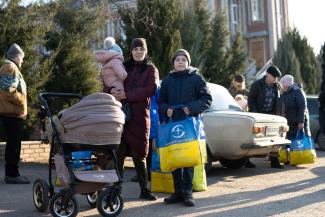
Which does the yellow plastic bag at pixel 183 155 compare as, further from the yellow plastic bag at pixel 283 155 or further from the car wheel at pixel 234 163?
the yellow plastic bag at pixel 283 155

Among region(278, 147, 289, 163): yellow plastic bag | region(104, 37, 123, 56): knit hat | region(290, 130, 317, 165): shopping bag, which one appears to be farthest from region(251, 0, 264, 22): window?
region(104, 37, 123, 56): knit hat

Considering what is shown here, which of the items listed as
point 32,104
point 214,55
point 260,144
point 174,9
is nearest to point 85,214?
point 260,144

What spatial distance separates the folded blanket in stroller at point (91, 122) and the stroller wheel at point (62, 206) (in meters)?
0.57

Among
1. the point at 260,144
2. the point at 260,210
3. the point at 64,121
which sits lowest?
the point at 260,210

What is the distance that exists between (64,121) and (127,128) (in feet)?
3.54

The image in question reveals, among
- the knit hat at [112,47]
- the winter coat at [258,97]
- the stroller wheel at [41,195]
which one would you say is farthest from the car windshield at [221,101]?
the stroller wheel at [41,195]

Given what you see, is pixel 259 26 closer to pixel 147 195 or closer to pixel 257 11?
pixel 257 11

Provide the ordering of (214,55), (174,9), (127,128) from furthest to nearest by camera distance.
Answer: (214,55) → (174,9) → (127,128)

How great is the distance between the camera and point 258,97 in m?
10.3

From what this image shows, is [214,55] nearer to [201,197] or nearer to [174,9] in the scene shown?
[174,9]

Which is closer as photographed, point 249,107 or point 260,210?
point 260,210

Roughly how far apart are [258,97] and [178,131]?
14.9ft

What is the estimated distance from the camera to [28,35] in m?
11.2

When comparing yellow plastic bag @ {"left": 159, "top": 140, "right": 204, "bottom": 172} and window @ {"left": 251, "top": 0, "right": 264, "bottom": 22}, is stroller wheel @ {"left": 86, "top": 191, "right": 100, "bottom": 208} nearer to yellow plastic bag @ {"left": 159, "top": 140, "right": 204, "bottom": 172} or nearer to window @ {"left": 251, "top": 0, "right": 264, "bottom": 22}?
yellow plastic bag @ {"left": 159, "top": 140, "right": 204, "bottom": 172}
